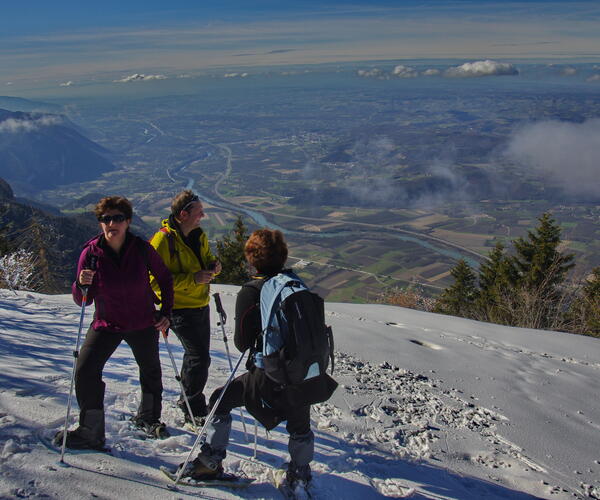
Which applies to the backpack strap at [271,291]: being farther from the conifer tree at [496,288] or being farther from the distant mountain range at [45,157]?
the distant mountain range at [45,157]

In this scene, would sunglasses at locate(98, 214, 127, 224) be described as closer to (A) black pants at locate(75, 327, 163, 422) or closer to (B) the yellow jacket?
(B) the yellow jacket

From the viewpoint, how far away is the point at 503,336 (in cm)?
1002

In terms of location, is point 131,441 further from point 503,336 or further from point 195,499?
point 503,336

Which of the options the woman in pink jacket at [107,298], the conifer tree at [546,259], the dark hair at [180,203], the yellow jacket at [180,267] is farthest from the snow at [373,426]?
the conifer tree at [546,259]

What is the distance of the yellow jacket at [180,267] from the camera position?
4.03 metres

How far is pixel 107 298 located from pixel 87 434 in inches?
41.6

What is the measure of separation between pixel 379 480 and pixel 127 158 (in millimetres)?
174339

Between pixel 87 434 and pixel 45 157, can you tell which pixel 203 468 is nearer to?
pixel 87 434

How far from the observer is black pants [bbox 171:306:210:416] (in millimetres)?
4031

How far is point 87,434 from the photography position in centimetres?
335

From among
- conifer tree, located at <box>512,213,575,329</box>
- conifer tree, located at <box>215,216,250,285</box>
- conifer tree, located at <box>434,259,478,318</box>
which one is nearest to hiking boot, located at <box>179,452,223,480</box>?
conifer tree, located at <box>512,213,575,329</box>

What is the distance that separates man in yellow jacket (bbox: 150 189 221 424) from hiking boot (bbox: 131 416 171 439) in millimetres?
346

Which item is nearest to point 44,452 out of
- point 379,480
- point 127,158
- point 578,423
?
point 379,480

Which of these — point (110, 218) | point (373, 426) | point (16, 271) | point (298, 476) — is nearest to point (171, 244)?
point (110, 218)
